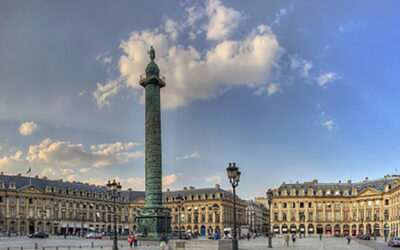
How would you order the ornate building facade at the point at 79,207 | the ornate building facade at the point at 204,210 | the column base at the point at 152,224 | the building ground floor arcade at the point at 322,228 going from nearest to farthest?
1. the column base at the point at 152,224
2. the ornate building facade at the point at 79,207
3. the building ground floor arcade at the point at 322,228
4. the ornate building facade at the point at 204,210

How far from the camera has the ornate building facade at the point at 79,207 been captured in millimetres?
91312

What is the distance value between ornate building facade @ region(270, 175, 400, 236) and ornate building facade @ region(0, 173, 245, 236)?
560 inches

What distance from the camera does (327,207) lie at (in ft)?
357

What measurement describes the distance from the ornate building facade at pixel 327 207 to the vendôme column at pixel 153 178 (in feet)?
203

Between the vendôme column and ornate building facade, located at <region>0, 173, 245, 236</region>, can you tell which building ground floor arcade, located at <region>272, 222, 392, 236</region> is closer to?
ornate building facade, located at <region>0, 173, 245, 236</region>

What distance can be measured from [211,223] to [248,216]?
52.2 m

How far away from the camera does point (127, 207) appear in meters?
120

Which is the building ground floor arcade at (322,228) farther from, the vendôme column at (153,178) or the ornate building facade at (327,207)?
the vendôme column at (153,178)

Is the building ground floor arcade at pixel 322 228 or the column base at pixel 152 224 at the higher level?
the column base at pixel 152 224

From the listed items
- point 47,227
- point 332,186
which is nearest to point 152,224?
point 47,227

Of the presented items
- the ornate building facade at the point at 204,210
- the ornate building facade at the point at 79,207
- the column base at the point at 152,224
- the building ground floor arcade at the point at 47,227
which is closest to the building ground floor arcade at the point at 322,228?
the ornate building facade at the point at 204,210

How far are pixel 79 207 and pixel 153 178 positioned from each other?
5947 centimetres

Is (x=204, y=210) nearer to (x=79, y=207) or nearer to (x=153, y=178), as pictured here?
(x=79, y=207)

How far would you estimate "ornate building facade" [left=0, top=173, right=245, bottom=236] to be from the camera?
300 feet
